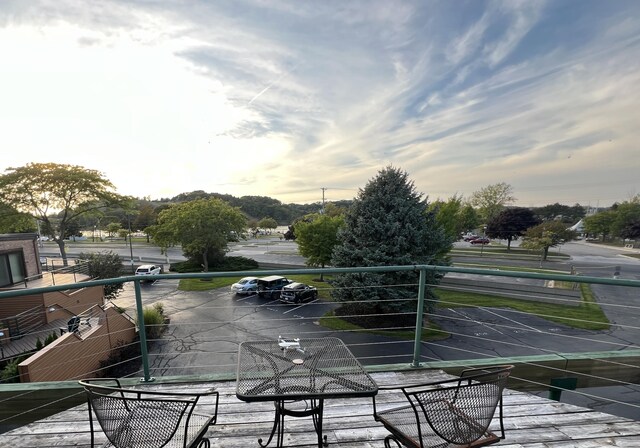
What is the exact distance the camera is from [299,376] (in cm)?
171

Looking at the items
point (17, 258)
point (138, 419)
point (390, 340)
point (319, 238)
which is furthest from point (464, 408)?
point (17, 258)

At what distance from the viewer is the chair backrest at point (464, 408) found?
1405 mm

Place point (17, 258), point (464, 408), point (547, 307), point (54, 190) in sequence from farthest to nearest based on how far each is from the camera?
point (54, 190)
point (17, 258)
point (547, 307)
point (464, 408)

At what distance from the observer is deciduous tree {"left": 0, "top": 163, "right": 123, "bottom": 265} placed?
2283cm

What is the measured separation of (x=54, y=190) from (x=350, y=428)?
105 feet

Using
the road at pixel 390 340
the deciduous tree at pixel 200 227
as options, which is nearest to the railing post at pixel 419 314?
the road at pixel 390 340

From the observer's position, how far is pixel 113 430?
1.32 metres

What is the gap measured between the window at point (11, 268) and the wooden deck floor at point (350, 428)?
19007mm

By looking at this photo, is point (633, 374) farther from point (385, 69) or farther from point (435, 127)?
A: point (435, 127)

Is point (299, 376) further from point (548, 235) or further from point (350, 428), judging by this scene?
point (548, 235)

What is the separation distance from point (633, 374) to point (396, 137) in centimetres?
1465

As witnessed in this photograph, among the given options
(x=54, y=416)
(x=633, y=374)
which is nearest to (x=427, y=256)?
(x=633, y=374)

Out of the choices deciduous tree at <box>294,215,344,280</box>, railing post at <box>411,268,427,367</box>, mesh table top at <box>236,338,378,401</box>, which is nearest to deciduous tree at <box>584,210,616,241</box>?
deciduous tree at <box>294,215,344,280</box>

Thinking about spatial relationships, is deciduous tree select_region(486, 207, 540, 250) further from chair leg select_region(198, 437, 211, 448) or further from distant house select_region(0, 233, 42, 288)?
distant house select_region(0, 233, 42, 288)
